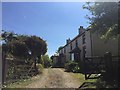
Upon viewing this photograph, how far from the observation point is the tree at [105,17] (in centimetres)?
1576

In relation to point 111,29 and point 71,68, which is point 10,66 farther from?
point 71,68

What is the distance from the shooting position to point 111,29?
15.9 m

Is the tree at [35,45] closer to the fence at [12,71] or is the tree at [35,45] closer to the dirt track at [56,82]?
the fence at [12,71]

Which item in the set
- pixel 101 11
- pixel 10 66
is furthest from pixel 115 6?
pixel 10 66

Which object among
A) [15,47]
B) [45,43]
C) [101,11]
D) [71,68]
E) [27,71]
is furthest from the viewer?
[45,43]

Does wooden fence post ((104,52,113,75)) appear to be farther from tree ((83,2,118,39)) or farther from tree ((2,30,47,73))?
tree ((2,30,47,73))

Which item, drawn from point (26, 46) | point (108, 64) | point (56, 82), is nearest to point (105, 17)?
point (108, 64)

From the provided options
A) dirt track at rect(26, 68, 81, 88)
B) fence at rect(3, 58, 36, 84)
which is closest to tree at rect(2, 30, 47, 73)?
fence at rect(3, 58, 36, 84)

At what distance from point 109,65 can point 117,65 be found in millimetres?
508

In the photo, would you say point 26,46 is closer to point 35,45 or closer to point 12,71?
point 35,45

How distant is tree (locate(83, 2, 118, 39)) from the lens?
620 inches

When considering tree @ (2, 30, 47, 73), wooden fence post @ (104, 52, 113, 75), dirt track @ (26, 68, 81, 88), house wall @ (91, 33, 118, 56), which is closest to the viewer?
dirt track @ (26, 68, 81, 88)

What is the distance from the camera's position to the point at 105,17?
53.2ft

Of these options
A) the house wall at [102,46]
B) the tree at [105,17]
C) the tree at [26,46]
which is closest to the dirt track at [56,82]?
the tree at [105,17]
